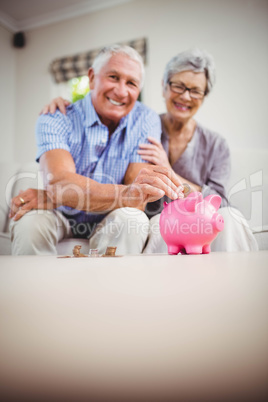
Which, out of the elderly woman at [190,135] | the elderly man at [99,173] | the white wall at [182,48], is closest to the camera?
the elderly man at [99,173]

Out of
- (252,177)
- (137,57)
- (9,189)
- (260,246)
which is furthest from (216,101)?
(9,189)

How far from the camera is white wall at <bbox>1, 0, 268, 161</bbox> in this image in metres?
2.19

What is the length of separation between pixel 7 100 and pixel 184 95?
1.57 meters

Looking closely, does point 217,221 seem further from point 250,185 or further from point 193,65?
point 193,65

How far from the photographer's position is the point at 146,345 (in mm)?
264

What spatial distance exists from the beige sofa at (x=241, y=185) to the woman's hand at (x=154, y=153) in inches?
15.7

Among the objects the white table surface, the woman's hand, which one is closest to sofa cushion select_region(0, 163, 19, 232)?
the woman's hand

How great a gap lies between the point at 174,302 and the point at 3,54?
2.75 metres

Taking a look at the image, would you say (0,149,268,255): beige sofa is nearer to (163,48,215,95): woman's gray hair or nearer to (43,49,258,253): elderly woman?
(43,49,258,253): elderly woman

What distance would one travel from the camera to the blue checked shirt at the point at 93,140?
136 cm

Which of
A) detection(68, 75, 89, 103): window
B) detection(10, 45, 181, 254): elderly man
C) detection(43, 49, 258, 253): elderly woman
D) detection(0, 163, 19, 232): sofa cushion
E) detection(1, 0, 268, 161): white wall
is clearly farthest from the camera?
detection(68, 75, 89, 103): window

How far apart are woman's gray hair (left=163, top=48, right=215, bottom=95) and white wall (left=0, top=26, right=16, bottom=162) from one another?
1.40 meters

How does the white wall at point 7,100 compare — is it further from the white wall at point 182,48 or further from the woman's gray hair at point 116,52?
the woman's gray hair at point 116,52

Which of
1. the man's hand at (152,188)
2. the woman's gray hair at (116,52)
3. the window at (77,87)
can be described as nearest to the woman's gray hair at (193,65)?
the woman's gray hair at (116,52)
